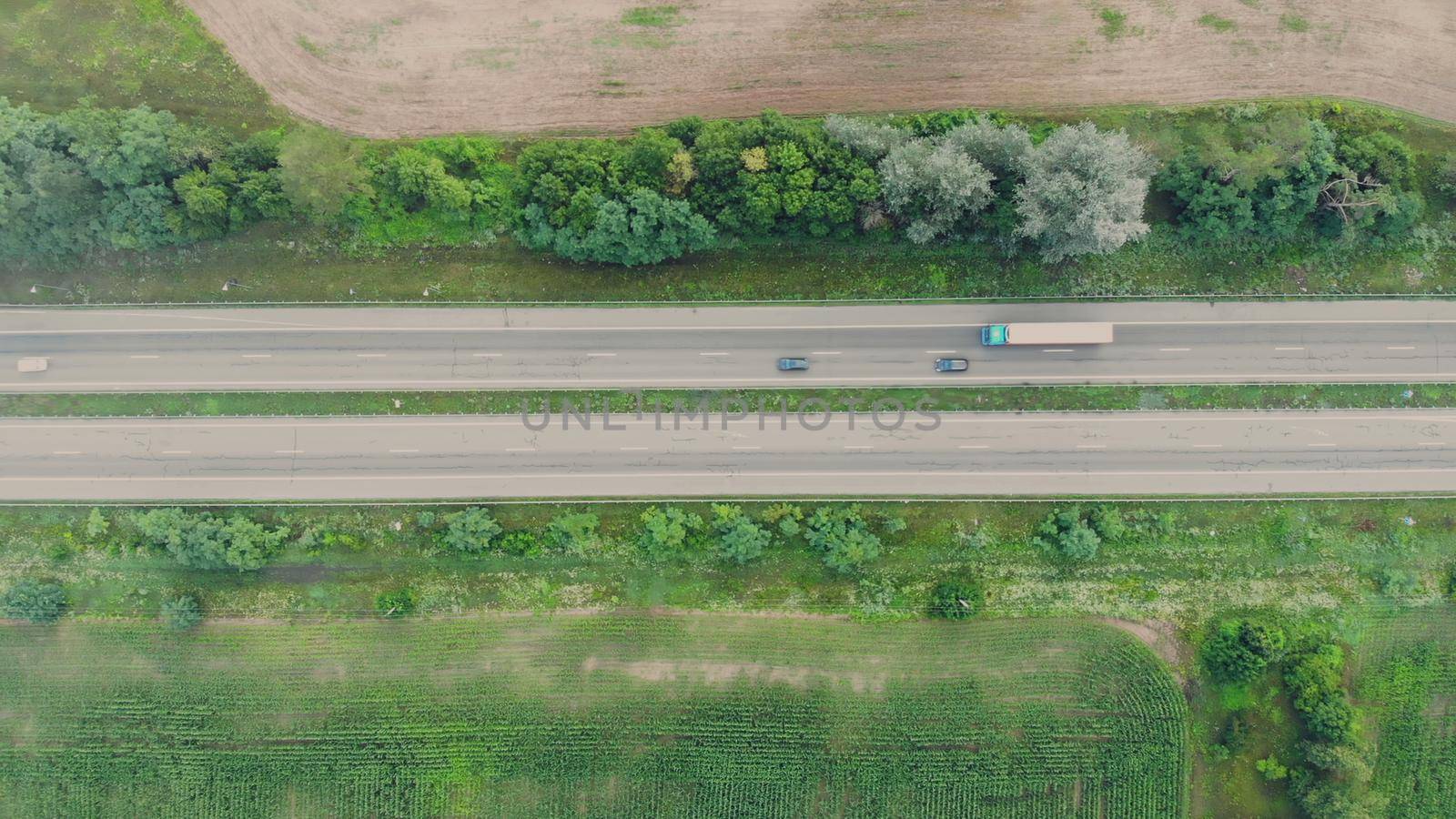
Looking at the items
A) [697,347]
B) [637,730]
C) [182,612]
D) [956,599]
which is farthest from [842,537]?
[182,612]

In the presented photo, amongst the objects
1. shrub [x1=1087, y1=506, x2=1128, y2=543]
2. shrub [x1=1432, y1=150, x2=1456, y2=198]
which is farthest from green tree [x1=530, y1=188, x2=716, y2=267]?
shrub [x1=1432, y1=150, x2=1456, y2=198]

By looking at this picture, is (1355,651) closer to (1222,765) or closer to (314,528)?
(1222,765)

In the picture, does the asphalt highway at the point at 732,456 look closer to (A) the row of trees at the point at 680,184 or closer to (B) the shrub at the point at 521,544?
(B) the shrub at the point at 521,544

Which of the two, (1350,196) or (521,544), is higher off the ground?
(1350,196)

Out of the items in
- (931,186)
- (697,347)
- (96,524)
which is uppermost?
(931,186)

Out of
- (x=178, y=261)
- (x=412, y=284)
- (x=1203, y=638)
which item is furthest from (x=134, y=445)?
(x=1203, y=638)

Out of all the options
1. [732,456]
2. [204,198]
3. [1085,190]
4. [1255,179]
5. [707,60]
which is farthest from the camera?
[707,60]

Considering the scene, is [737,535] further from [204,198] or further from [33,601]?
[33,601]

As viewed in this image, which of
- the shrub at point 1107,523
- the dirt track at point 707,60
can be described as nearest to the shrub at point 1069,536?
the shrub at point 1107,523
